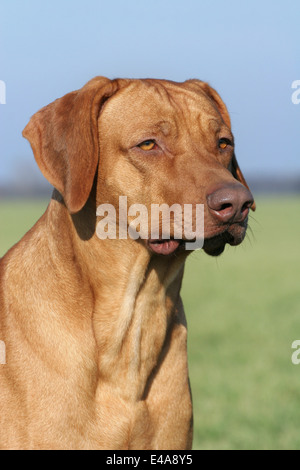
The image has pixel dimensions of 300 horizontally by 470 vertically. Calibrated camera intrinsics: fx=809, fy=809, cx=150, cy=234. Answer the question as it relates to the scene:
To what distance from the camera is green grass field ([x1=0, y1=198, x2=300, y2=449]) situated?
8.26 m

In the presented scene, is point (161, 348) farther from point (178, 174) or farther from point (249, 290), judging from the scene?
point (249, 290)

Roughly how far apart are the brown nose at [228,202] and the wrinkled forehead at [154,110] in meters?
0.58

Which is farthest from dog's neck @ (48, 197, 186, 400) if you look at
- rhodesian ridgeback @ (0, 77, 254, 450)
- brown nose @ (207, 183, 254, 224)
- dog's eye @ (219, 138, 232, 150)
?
dog's eye @ (219, 138, 232, 150)

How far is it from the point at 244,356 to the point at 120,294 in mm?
7961

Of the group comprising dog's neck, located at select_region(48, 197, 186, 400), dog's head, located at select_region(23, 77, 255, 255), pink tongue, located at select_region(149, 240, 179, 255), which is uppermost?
dog's head, located at select_region(23, 77, 255, 255)

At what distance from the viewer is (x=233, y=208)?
431 centimetres

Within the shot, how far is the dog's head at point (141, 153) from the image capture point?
4414mm

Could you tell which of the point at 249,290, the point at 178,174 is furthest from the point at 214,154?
the point at 249,290

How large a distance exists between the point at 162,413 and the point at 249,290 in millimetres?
17008

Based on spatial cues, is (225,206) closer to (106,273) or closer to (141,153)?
(141,153)

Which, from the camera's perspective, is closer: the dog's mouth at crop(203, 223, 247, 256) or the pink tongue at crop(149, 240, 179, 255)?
the dog's mouth at crop(203, 223, 247, 256)

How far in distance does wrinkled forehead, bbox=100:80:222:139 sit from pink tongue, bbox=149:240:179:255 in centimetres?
63

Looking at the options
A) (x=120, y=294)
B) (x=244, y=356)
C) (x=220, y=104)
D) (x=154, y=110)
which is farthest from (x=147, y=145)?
(x=244, y=356)

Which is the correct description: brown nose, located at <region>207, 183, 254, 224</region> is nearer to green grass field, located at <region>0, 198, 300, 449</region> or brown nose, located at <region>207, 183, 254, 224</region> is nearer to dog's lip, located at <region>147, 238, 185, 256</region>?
dog's lip, located at <region>147, 238, 185, 256</region>
